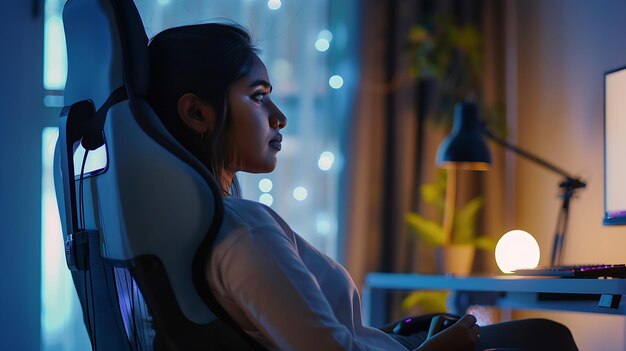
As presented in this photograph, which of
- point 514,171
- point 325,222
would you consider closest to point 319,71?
point 325,222

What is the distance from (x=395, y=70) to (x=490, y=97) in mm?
434

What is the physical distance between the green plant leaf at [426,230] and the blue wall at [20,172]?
1.41 meters

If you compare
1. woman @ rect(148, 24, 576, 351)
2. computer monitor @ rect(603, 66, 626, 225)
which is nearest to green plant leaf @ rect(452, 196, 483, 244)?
computer monitor @ rect(603, 66, 626, 225)

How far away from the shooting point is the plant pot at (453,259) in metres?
2.96

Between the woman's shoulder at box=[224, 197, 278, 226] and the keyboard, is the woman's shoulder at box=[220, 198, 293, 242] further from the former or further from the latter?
the keyboard

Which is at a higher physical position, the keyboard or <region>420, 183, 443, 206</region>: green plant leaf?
<region>420, 183, 443, 206</region>: green plant leaf

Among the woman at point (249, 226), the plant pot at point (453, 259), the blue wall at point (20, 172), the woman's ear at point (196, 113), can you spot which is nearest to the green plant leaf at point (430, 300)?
the plant pot at point (453, 259)

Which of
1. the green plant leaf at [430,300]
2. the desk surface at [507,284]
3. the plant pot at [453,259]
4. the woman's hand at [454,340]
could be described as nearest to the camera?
the woman's hand at [454,340]

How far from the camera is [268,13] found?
3.21 m

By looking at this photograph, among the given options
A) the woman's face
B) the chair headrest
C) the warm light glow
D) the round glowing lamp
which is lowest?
the round glowing lamp

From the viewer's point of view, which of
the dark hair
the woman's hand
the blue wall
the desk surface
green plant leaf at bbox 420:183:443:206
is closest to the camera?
the woman's hand

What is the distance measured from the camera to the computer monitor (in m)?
1.87

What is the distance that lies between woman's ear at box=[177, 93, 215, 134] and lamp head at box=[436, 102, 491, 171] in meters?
1.59

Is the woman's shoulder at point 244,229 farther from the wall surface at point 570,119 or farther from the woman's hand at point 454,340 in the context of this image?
the wall surface at point 570,119
